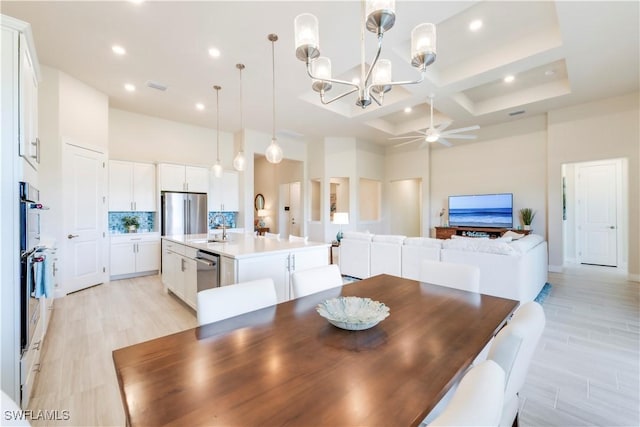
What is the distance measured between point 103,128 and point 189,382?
5390 millimetres

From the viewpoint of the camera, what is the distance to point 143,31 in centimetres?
311

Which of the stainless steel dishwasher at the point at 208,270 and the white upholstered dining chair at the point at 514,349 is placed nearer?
the white upholstered dining chair at the point at 514,349

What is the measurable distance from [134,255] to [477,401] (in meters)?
5.93

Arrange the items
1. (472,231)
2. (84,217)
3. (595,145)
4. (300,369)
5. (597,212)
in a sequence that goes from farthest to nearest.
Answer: (472,231) → (597,212) → (595,145) → (84,217) → (300,369)

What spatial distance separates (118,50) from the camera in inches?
137

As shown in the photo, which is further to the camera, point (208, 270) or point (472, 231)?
point (472, 231)

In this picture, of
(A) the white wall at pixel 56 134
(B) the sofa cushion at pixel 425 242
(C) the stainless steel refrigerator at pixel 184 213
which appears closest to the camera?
(A) the white wall at pixel 56 134

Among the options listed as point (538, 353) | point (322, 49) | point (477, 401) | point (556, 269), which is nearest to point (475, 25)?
point (322, 49)

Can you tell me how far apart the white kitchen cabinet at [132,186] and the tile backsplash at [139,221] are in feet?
1.01

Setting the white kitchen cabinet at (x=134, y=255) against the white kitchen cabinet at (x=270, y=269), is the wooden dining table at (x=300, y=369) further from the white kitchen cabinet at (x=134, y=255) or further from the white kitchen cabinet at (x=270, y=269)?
the white kitchen cabinet at (x=134, y=255)

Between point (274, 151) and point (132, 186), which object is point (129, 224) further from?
point (274, 151)

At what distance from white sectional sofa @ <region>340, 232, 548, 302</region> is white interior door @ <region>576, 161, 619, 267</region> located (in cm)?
308

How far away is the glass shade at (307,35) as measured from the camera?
1.67 m

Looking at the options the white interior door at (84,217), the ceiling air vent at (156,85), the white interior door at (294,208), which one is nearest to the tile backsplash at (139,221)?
the white interior door at (84,217)
